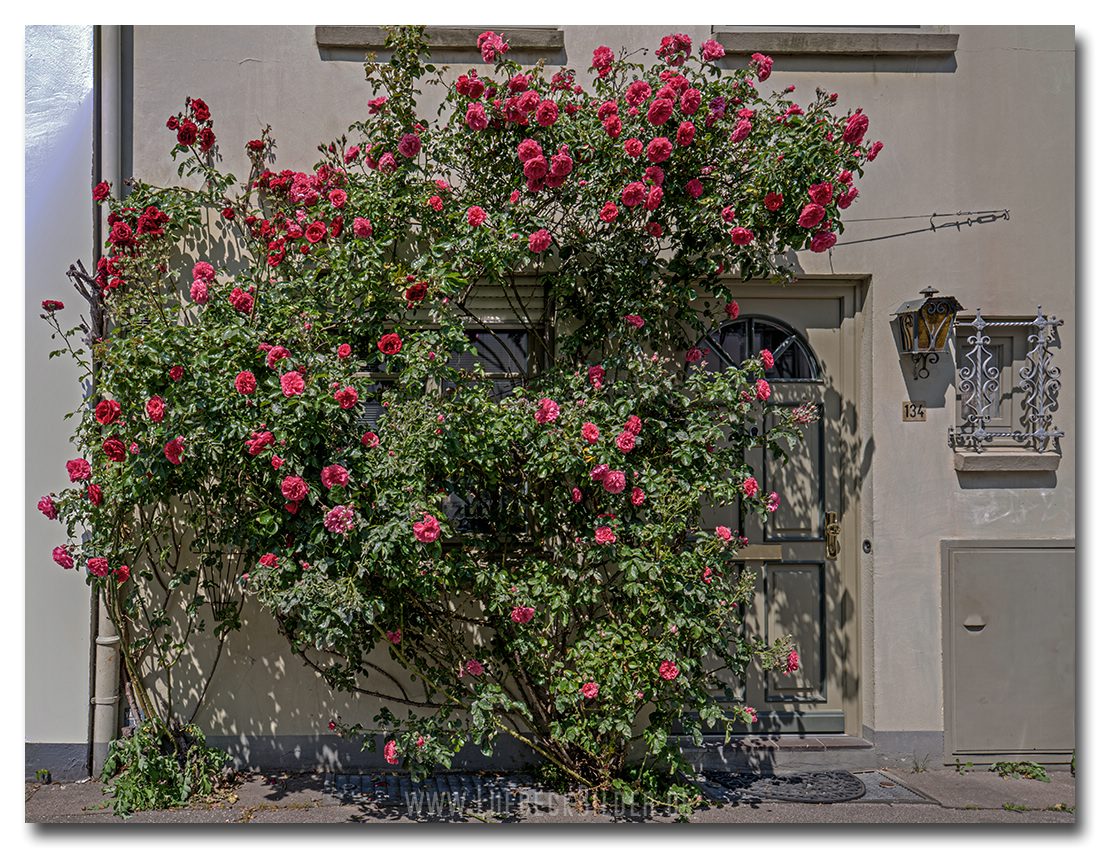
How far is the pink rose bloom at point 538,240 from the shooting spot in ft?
14.6

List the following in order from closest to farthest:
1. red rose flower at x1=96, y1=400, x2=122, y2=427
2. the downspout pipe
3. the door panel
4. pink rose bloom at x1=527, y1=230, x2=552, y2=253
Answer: red rose flower at x1=96, y1=400, x2=122, y2=427 → pink rose bloom at x1=527, y1=230, x2=552, y2=253 → the downspout pipe → the door panel

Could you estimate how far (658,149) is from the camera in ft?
14.3

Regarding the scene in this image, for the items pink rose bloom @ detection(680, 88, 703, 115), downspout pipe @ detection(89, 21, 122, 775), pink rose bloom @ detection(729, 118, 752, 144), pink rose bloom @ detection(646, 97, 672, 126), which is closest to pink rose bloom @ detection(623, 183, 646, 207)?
pink rose bloom @ detection(646, 97, 672, 126)

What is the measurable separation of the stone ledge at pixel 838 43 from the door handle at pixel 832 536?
8.59 feet

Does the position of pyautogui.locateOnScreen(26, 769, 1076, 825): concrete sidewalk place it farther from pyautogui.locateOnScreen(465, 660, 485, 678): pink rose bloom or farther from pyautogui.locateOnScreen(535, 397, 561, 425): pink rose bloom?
pyautogui.locateOnScreen(535, 397, 561, 425): pink rose bloom

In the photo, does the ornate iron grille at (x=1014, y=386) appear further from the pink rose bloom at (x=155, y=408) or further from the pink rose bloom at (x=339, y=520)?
the pink rose bloom at (x=155, y=408)

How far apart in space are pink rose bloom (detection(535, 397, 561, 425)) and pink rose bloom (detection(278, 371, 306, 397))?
3.57 ft

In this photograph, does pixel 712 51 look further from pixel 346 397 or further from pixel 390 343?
pixel 346 397

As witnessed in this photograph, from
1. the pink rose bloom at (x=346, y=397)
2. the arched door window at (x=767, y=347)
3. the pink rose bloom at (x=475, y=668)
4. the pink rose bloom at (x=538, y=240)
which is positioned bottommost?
the pink rose bloom at (x=475, y=668)

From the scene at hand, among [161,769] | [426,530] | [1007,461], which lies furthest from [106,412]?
[1007,461]

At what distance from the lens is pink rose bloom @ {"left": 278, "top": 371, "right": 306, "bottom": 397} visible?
13.4 ft

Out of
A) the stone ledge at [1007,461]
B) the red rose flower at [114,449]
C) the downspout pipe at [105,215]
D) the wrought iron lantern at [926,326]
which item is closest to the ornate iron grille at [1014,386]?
the stone ledge at [1007,461]

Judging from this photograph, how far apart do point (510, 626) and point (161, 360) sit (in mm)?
2098

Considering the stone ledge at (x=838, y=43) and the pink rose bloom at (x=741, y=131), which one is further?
the stone ledge at (x=838, y=43)
